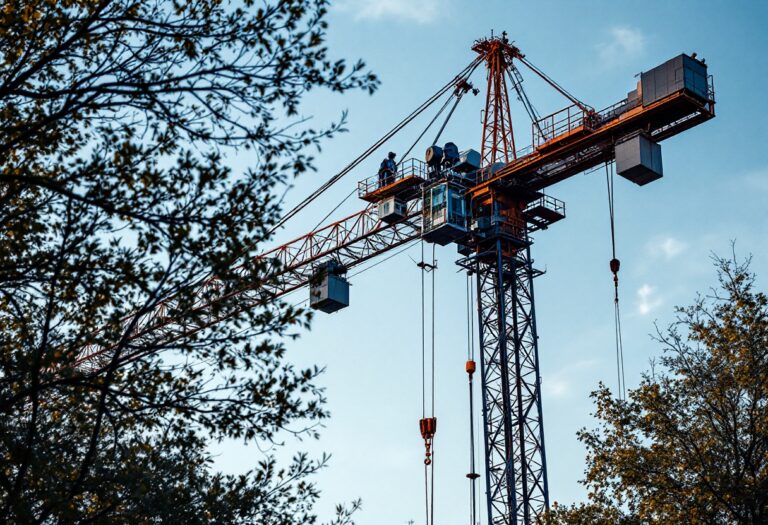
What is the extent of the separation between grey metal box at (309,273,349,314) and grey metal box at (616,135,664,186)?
16.4m

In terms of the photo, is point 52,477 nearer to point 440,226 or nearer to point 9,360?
point 9,360

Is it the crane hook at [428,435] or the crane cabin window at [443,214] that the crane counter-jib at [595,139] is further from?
the crane hook at [428,435]

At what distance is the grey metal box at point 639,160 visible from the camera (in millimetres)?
47125

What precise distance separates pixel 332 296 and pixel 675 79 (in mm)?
20488

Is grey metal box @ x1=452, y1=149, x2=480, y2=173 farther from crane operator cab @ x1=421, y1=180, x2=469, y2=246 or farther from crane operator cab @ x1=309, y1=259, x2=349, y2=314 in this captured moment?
crane operator cab @ x1=309, y1=259, x2=349, y2=314

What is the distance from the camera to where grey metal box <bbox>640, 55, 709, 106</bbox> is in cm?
4681

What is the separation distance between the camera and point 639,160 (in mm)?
46938

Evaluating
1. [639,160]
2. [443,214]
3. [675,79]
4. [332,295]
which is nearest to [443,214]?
[443,214]

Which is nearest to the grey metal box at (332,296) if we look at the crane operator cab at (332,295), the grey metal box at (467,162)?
the crane operator cab at (332,295)

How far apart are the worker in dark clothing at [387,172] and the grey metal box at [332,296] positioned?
557cm

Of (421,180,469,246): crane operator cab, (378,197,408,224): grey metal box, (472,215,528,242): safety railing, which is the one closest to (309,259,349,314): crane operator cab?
(378,197,408,224): grey metal box

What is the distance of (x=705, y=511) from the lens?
26.6 m

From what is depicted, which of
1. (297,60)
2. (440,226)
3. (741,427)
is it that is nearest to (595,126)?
(440,226)

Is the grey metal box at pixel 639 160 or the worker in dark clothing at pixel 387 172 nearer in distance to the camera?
the grey metal box at pixel 639 160
